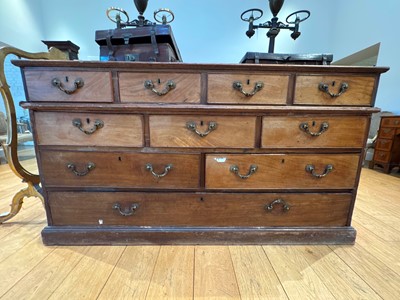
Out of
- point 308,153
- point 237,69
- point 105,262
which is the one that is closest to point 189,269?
point 105,262

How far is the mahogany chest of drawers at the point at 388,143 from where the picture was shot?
2.11 meters

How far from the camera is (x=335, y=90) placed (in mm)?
812

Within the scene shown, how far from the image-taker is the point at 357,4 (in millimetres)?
2908

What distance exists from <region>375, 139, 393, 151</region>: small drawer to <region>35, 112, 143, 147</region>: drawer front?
2.86m

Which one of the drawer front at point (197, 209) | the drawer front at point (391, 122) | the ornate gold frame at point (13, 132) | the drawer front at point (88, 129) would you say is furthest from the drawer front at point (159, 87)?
the drawer front at point (391, 122)

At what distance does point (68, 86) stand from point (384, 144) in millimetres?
3201

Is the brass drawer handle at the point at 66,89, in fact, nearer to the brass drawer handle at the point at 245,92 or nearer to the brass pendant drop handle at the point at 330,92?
the brass drawer handle at the point at 245,92

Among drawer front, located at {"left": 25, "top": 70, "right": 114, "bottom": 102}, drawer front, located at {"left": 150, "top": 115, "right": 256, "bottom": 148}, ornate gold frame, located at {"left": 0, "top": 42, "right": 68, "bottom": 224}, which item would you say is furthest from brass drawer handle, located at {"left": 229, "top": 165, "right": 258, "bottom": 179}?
ornate gold frame, located at {"left": 0, "top": 42, "right": 68, "bottom": 224}

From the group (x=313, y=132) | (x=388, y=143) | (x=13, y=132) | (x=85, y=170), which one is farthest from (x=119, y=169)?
(x=388, y=143)

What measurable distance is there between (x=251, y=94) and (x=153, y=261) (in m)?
0.90

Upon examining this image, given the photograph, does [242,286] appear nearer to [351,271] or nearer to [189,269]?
[189,269]

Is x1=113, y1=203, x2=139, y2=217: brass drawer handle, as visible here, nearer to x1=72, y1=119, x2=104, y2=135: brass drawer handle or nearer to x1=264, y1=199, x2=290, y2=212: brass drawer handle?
x1=72, y1=119, x2=104, y2=135: brass drawer handle

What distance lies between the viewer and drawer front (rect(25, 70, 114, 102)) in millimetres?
775

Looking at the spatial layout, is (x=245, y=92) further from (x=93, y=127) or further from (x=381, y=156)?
(x=381, y=156)
